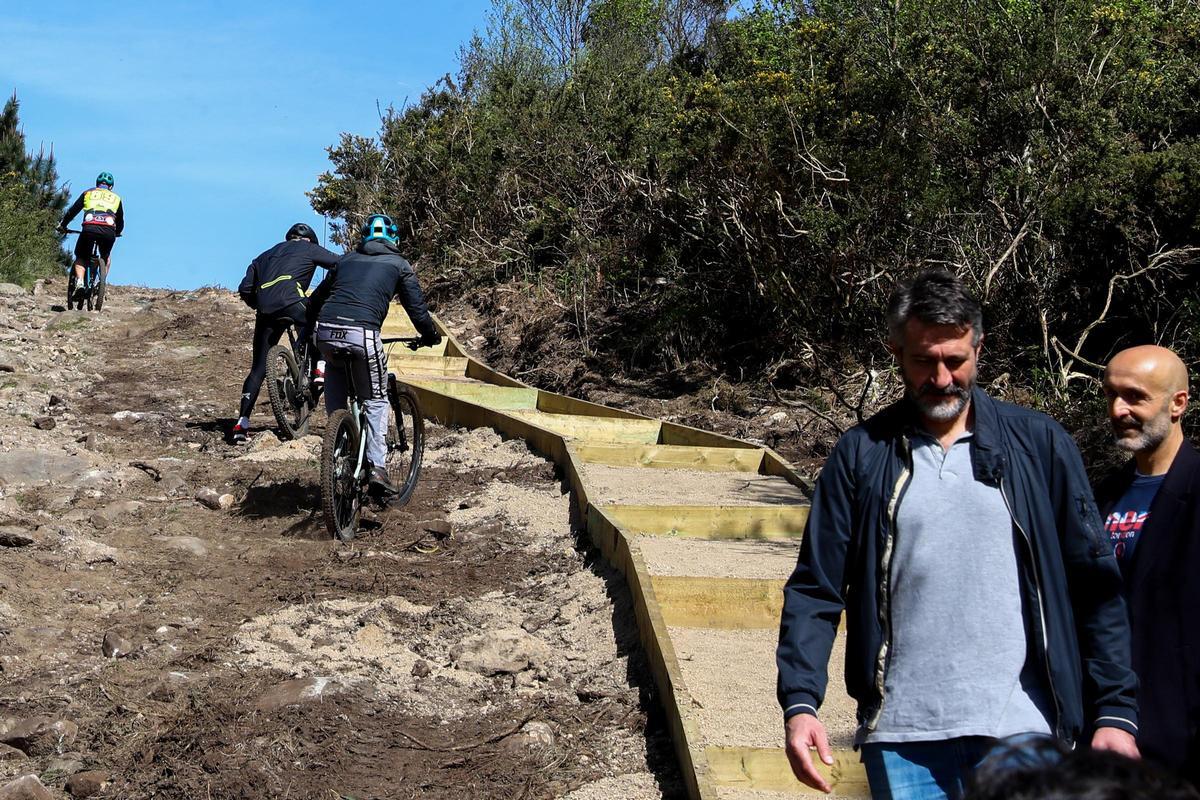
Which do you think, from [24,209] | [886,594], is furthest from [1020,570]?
[24,209]

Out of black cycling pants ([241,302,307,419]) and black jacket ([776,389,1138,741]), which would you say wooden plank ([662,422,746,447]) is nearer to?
black cycling pants ([241,302,307,419])

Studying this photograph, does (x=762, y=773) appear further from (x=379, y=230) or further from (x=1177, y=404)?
(x=379, y=230)

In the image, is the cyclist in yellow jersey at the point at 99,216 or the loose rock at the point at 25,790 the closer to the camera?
the loose rock at the point at 25,790

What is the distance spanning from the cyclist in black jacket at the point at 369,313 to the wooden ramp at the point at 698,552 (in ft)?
4.75

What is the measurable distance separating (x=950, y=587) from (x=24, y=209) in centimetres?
2921

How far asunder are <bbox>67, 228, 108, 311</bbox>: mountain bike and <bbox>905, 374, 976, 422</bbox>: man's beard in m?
17.8

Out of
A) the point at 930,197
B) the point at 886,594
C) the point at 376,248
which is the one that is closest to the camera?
the point at 886,594

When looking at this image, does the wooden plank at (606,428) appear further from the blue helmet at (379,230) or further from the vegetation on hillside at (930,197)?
the blue helmet at (379,230)

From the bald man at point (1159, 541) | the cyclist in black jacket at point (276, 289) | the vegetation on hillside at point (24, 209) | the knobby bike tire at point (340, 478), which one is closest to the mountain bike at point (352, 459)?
the knobby bike tire at point (340, 478)

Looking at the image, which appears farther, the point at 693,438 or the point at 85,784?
the point at 693,438

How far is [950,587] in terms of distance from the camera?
3146mm

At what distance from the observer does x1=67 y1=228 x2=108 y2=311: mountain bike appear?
1958 cm

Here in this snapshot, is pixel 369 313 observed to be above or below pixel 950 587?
above

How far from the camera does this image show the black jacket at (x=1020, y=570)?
10.3 ft
